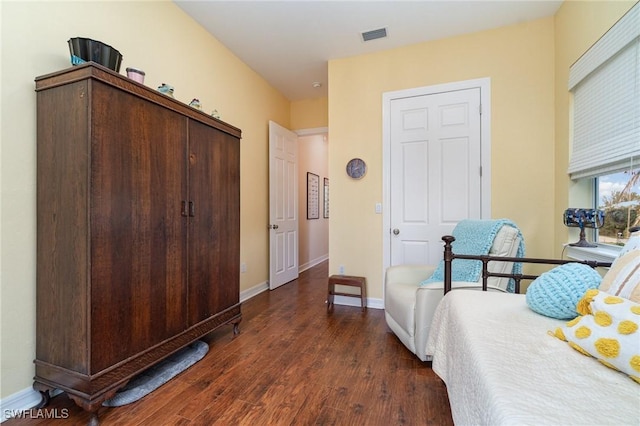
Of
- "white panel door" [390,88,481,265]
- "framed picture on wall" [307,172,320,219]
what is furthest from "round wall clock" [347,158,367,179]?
"framed picture on wall" [307,172,320,219]

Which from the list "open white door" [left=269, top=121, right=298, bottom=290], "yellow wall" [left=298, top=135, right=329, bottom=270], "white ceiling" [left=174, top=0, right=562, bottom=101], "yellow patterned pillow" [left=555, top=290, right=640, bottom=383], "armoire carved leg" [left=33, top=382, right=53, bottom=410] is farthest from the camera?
"yellow wall" [left=298, top=135, right=329, bottom=270]

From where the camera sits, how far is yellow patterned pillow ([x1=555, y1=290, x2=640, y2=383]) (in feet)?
2.43

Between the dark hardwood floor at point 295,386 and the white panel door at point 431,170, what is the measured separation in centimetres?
103

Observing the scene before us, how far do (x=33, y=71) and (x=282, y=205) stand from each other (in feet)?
9.18

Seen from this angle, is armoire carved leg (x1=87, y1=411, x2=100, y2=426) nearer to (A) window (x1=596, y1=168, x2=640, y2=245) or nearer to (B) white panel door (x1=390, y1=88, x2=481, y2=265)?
(B) white panel door (x1=390, y1=88, x2=481, y2=265)

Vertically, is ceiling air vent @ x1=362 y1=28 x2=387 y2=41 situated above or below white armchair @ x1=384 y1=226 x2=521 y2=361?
above

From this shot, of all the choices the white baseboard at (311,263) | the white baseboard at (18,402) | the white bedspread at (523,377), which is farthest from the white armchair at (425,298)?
the white baseboard at (311,263)

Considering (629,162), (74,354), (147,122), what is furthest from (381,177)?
(74,354)

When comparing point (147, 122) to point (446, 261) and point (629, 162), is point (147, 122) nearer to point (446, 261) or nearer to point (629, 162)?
point (446, 261)

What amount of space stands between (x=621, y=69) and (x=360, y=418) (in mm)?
2557

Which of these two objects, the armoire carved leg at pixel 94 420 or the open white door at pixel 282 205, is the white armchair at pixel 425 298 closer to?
the armoire carved leg at pixel 94 420

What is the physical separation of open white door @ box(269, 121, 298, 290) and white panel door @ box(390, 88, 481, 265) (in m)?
1.60

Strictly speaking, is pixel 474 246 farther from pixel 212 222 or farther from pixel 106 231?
pixel 106 231

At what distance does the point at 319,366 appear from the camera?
192 centimetres
